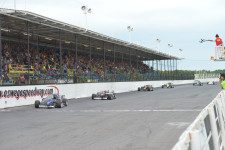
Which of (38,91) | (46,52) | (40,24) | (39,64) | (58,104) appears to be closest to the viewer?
(58,104)

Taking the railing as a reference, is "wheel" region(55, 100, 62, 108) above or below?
below

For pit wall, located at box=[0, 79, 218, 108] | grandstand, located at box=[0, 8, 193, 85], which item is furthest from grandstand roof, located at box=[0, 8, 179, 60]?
pit wall, located at box=[0, 79, 218, 108]

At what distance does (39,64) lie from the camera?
4859cm

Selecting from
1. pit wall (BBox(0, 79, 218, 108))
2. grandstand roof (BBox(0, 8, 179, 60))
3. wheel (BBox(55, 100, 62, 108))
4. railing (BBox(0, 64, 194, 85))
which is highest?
grandstand roof (BBox(0, 8, 179, 60))

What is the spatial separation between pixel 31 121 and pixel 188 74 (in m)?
102

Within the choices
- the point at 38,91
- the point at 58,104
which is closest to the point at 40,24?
the point at 38,91

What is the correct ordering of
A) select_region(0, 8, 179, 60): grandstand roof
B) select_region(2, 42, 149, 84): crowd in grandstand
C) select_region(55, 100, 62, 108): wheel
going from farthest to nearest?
select_region(2, 42, 149, 84): crowd in grandstand
select_region(0, 8, 179, 60): grandstand roof
select_region(55, 100, 62, 108): wheel

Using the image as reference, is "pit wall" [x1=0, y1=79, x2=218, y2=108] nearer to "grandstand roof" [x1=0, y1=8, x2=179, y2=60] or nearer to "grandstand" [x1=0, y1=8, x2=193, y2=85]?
"grandstand" [x1=0, y1=8, x2=193, y2=85]

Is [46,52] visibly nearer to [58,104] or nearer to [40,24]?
[40,24]

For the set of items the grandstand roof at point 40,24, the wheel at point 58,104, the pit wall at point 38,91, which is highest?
the grandstand roof at point 40,24

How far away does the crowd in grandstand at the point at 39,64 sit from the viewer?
34.5 metres

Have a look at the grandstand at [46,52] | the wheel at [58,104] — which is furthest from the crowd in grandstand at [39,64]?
the wheel at [58,104]

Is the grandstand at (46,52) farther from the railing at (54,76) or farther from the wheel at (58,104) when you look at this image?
the wheel at (58,104)

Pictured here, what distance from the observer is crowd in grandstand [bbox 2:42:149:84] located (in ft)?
113
